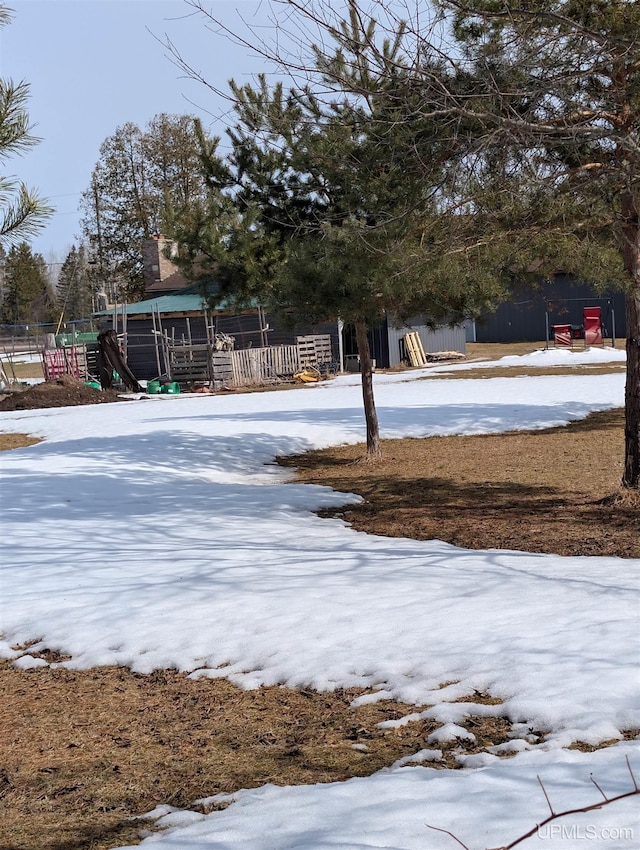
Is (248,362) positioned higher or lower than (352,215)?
lower

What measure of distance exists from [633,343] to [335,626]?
5121 mm

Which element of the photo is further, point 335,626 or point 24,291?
point 24,291

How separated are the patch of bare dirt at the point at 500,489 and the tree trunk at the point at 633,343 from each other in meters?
0.35

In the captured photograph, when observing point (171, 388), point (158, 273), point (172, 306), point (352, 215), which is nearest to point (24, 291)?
point (158, 273)

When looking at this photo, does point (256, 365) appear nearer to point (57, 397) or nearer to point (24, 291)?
point (57, 397)

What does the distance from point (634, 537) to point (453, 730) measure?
4.66 metres

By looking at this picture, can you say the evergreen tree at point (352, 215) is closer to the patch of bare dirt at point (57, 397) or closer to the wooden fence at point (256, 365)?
the patch of bare dirt at point (57, 397)

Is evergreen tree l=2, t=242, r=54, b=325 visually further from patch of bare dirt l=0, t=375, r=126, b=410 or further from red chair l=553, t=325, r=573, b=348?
patch of bare dirt l=0, t=375, r=126, b=410

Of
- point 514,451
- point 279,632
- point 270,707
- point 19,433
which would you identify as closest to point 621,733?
point 270,707

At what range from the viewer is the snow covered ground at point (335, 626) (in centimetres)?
345

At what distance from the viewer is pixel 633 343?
9.63 metres

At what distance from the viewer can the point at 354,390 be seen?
25.9m

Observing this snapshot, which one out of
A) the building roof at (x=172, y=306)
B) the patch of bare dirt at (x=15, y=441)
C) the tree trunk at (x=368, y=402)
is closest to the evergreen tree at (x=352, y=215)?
the tree trunk at (x=368, y=402)

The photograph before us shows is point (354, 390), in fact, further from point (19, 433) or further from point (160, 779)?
point (160, 779)
